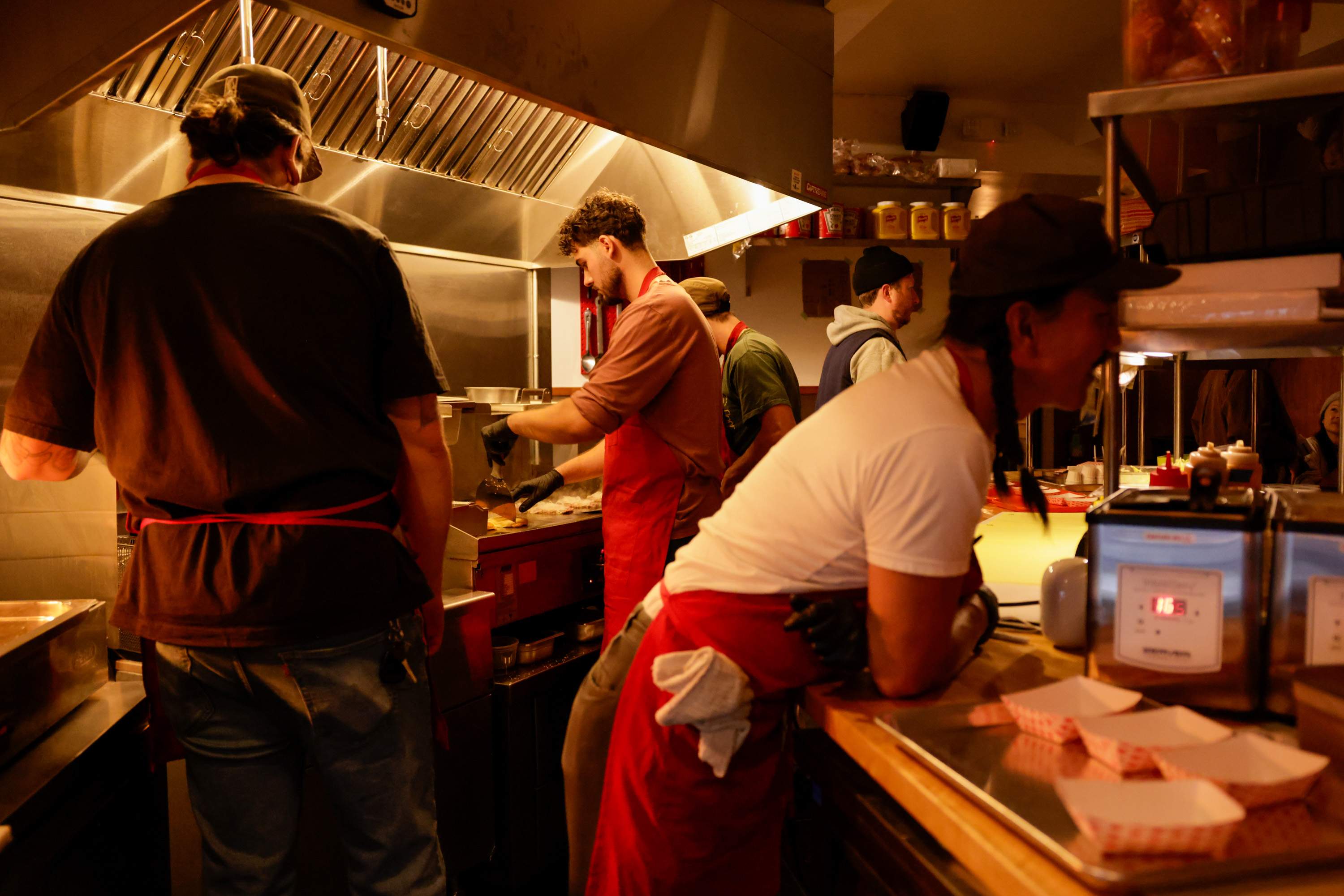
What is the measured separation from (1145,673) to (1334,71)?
895 mm

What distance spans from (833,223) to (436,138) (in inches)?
82.1

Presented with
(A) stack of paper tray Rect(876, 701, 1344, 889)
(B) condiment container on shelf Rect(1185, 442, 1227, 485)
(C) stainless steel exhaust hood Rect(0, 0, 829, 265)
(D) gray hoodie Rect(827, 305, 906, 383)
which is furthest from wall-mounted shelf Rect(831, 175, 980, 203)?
(A) stack of paper tray Rect(876, 701, 1344, 889)

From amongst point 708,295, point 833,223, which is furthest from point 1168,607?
point 833,223

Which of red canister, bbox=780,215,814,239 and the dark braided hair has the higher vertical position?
red canister, bbox=780,215,814,239

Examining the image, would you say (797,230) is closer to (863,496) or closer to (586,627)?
(586,627)

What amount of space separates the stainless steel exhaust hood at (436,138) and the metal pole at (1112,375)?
1103mm

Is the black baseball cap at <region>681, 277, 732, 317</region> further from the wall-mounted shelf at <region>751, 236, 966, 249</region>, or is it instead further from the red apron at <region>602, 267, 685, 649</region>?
the red apron at <region>602, 267, 685, 649</region>

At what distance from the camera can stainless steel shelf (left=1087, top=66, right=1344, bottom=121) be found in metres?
1.26

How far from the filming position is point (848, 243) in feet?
14.2

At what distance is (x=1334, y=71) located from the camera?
1238 mm

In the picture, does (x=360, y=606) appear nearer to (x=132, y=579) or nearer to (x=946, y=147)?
(x=132, y=579)

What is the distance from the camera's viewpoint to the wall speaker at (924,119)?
5.09 metres

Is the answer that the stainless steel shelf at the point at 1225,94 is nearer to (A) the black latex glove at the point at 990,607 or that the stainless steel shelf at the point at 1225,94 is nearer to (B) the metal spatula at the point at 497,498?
(A) the black latex glove at the point at 990,607

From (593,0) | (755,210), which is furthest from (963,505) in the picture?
(755,210)
